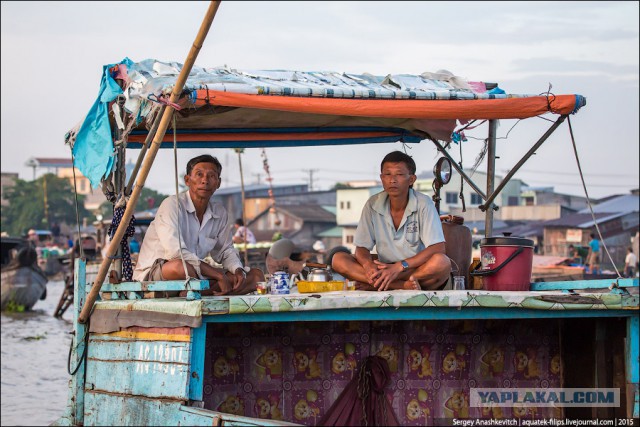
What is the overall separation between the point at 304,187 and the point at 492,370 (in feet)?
171

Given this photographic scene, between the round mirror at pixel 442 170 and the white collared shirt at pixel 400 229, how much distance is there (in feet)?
2.44

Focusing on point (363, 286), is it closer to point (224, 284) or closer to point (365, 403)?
point (365, 403)

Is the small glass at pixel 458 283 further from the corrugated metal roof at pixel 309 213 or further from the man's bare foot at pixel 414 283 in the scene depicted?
the corrugated metal roof at pixel 309 213

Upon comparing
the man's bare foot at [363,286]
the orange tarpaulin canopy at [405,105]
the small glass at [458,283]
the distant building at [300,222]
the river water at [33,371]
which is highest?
the distant building at [300,222]

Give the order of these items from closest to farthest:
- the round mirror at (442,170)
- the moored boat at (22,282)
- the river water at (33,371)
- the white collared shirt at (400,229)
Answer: the white collared shirt at (400,229) < the round mirror at (442,170) < the river water at (33,371) < the moored boat at (22,282)

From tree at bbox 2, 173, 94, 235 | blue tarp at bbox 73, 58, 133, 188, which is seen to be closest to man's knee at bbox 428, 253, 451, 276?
blue tarp at bbox 73, 58, 133, 188

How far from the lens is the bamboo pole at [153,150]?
414 cm

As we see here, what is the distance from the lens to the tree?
60000mm

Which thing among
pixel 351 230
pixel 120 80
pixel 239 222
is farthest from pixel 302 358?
pixel 351 230

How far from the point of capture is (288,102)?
483 centimetres

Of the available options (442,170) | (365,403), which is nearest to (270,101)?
(365,403)

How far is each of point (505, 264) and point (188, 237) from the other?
6.38ft

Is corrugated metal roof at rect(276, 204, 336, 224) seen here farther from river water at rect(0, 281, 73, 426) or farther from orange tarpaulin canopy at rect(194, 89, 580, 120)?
orange tarpaulin canopy at rect(194, 89, 580, 120)

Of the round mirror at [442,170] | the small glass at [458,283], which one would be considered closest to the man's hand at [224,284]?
the small glass at [458,283]
